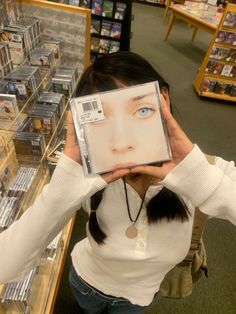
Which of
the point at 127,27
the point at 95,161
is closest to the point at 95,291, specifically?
the point at 95,161

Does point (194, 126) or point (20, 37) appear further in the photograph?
point (194, 126)

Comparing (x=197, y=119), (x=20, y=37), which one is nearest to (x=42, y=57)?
(x=20, y=37)

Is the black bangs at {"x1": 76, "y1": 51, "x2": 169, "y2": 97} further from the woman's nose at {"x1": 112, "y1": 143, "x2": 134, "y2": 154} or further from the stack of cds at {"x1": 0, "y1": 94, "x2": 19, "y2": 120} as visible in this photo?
the stack of cds at {"x1": 0, "y1": 94, "x2": 19, "y2": 120}

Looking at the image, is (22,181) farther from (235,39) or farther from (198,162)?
(235,39)

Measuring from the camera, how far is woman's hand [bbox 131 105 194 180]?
1.88ft

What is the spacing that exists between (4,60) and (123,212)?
1.15 meters

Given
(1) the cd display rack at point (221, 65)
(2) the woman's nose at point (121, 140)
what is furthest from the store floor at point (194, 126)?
(2) the woman's nose at point (121, 140)

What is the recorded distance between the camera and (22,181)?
4.02ft

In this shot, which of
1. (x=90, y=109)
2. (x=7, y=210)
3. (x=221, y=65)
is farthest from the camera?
(x=221, y=65)

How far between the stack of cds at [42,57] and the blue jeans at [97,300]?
1266 millimetres

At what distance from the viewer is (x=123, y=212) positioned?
2.45 feet

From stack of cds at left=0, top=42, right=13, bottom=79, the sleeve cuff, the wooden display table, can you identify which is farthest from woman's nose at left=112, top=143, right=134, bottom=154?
the wooden display table

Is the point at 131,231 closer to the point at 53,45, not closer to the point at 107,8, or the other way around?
the point at 53,45

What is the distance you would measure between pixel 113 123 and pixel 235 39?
3071mm
